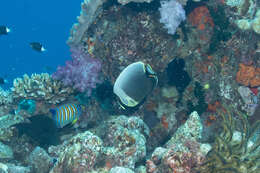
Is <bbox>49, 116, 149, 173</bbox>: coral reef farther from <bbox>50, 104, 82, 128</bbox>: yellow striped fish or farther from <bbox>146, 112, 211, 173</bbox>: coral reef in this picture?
<bbox>50, 104, 82, 128</bbox>: yellow striped fish

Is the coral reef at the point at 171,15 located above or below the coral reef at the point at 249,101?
above

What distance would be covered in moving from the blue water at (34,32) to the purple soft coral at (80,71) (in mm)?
62111

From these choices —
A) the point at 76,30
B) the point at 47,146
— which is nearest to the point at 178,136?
the point at 47,146

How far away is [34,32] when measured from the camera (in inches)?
3024

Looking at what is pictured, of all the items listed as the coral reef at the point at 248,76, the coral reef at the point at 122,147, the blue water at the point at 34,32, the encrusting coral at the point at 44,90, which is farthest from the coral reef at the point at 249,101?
the blue water at the point at 34,32

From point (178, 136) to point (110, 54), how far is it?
262 centimetres

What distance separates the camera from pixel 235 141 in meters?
3.34

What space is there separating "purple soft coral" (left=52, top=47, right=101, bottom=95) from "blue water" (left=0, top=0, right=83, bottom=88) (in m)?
62.1

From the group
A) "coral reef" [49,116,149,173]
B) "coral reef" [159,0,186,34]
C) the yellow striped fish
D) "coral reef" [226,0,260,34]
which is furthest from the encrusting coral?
"coral reef" [226,0,260,34]

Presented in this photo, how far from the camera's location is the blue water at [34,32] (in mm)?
67750

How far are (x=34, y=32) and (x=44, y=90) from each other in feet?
261

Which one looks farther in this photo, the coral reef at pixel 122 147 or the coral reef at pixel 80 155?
the coral reef at pixel 122 147

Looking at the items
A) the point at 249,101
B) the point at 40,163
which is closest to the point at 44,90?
the point at 40,163

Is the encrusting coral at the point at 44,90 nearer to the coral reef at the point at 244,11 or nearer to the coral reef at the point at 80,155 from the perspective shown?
the coral reef at the point at 80,155
